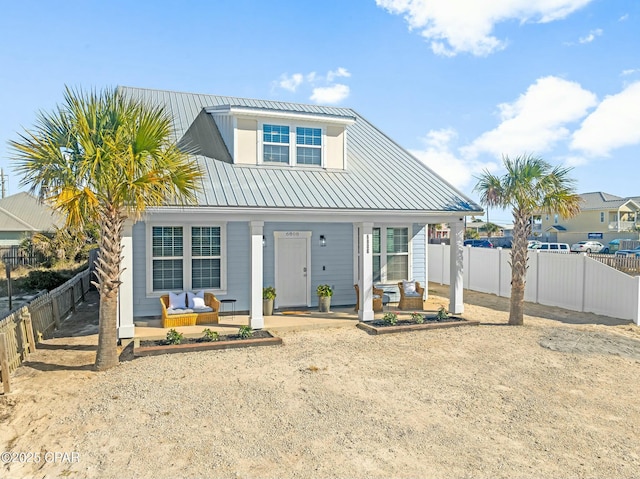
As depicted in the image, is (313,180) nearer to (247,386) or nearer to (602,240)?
(247,386)

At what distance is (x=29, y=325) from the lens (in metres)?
8.70

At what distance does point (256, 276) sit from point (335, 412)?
5.03 meters

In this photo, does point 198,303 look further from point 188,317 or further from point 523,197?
point 523,197

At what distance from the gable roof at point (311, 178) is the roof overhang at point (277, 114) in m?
0.09

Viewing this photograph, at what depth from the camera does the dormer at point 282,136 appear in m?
12.0

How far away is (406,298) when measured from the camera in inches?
523

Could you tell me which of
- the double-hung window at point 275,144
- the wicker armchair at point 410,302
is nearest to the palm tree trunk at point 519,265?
the wicker armchair at point 410,302

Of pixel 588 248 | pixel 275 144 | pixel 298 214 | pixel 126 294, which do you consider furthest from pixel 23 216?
pixel 588 248

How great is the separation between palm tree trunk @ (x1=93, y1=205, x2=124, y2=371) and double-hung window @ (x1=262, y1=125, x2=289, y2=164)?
17.6ft

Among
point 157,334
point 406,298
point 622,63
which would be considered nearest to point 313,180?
point 406,298

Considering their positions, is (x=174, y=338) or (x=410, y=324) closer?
(x=174, y=338)

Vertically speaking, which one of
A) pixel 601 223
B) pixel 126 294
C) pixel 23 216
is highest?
pixel 23 216

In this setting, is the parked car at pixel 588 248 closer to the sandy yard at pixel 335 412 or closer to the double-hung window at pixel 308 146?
the sandy yard at pixel 335 412

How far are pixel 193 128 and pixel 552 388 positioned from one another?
36.8 ft
